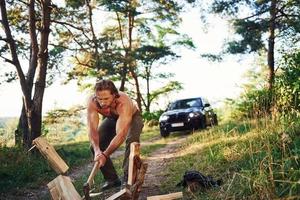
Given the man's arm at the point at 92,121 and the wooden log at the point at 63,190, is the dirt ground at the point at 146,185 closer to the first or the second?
the man's arm at the point at 92,121

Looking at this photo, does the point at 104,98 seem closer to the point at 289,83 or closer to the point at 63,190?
the point at 63,190

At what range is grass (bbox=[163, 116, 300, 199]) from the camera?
156 inches

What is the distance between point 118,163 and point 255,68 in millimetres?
31625

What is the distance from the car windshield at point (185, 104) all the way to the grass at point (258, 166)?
345 inches

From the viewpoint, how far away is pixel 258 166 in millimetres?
4609

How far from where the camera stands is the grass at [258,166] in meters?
3.97

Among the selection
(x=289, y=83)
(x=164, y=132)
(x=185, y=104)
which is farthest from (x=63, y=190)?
(x=185, y=104)

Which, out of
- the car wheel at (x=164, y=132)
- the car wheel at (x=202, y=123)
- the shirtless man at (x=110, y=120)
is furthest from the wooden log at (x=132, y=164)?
the car wheel at (x=164, y=132)

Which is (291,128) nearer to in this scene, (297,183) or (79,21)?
(297,183)

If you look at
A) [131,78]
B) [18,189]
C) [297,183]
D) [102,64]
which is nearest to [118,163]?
[18,189]

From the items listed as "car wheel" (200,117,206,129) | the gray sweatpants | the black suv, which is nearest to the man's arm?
the gray sweatpants

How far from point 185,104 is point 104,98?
12.4 meters

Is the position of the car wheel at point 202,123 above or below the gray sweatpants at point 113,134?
below

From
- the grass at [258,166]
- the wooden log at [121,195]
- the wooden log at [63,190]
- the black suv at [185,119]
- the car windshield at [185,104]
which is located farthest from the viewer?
the car windshield at [185,104]
